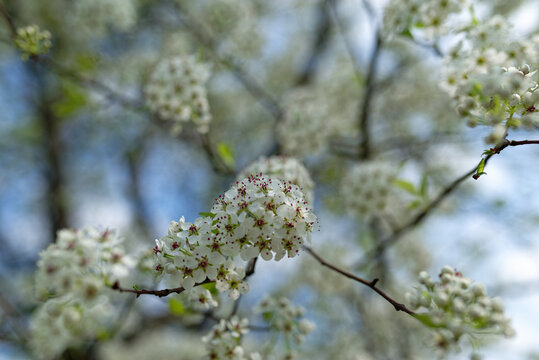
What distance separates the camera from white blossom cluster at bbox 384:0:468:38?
2.98 meters

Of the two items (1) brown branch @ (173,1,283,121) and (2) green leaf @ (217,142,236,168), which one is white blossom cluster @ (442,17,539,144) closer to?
(2) green leaf @ (217,142,236,168)

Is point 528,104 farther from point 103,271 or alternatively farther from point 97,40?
point 97,40

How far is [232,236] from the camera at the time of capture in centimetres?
171

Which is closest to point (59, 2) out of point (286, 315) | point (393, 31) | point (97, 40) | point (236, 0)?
point (97, 40)

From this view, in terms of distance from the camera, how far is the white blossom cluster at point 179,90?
324 cm

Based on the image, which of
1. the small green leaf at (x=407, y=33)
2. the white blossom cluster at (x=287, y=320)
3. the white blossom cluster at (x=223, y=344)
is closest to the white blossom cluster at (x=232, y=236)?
the white blossom cluster at (x=223, y=344)

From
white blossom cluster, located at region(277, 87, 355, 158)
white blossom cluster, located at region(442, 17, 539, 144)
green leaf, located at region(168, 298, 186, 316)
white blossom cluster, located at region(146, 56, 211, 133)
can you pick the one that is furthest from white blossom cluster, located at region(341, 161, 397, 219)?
green leaf, located at region(168, 298, 186, 316)

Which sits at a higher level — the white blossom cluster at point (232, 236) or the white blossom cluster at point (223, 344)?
the white blossom cluster at point (232, 236)

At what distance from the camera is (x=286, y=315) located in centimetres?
267

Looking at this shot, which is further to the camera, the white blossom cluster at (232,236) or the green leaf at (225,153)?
the green leaf at (225,153)

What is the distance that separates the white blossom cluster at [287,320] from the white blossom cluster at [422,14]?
213 centimetres

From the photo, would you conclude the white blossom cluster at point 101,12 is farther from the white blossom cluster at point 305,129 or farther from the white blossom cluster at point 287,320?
the white blossom cluster at point 287,320

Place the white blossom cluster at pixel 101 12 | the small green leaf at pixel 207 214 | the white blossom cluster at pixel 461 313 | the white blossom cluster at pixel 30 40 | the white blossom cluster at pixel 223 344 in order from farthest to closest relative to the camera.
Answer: the white blossom cluster at pixel 101 12, the white blossom cluster at pixel 30 40, the white blossom cluster at pixel 223 344, the small green leaf at pixel 207 214, the white blossom cluster at pixel 461 313

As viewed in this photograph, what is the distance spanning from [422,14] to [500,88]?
161cm
